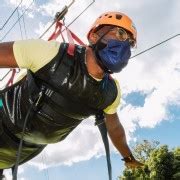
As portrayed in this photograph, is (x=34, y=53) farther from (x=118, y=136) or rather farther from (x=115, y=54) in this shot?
(x=118, y=136)

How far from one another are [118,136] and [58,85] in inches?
48.7

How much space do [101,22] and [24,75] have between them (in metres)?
0.98

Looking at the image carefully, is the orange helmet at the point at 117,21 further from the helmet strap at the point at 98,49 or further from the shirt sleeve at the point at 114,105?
the shirt sleeve at the point at 114,105

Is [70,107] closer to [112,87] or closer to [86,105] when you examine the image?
[86,105]

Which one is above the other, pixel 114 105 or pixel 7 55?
pixel 7 55

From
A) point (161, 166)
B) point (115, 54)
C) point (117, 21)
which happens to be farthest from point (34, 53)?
point (161, 166)

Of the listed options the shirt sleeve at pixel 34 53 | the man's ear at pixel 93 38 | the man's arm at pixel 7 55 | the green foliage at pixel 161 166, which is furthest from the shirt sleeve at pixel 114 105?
the green foliage at pixel 161 166

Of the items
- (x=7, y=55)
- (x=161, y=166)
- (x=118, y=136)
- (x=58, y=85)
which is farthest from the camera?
(x=161, y=166)

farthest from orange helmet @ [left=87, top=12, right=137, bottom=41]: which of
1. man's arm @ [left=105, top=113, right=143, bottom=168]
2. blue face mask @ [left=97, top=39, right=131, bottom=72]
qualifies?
man's arm @ [left=105, top=113, right=143, bottom=168]

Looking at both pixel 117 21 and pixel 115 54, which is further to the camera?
pixel 117 21

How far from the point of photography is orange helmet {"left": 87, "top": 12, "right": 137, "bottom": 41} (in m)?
3.82

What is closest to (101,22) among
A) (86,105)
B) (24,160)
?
(86,105)

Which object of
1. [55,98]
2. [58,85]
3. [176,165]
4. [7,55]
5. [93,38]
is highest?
[176,165]

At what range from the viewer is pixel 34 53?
10.6ft
